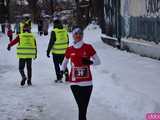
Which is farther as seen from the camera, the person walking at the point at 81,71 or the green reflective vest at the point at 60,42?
the green reflective vest at the point at 60,42

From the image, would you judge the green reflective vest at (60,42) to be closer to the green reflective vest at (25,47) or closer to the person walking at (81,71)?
the green reflective vest at (25,47)

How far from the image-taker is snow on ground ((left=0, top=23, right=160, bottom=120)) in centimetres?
1025

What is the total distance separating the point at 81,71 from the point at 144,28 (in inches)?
451

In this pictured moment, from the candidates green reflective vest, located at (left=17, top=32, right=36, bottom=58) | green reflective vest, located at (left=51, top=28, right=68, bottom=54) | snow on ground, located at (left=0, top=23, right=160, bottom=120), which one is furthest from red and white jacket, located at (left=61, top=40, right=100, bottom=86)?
green reflective vest, located at (left=51, top=28, right=68, bottom=54)

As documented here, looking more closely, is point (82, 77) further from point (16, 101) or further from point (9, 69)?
point (9, 69)

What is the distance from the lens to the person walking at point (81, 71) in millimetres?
8695

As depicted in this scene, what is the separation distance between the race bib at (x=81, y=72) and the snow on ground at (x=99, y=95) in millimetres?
1400

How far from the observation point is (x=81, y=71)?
8742 mm

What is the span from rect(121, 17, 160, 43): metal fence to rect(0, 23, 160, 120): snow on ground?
107cm

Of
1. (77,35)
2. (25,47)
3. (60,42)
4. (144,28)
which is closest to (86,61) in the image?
(77,35)

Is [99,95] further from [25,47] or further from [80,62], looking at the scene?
[80,62]

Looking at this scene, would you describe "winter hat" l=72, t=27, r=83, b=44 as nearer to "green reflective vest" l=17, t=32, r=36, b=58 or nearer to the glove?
the glove

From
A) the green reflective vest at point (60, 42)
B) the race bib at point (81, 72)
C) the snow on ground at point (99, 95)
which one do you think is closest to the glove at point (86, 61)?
the race bib at point (81, 72)

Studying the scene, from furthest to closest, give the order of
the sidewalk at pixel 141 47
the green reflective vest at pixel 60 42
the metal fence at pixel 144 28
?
the metal fence at pixel 144 28, the sidewalk at pixel 141 47, the green reflective vest at pixel 60 42
